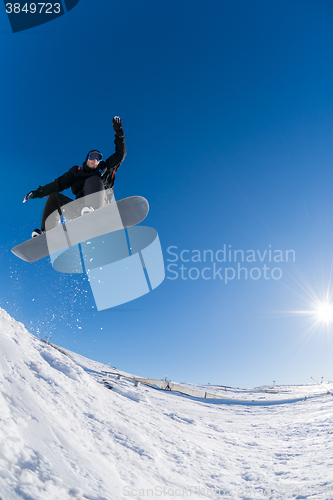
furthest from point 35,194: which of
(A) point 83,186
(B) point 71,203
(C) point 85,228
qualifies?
(C) point 85,228

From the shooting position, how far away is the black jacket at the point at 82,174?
5844 mm

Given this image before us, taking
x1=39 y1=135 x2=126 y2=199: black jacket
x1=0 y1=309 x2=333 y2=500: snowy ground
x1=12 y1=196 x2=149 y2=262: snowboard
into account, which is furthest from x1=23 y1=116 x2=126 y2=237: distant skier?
x1=0 y1=309 x2=333 y2=500: snowy ground

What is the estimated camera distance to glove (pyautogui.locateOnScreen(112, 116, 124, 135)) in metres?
5.70

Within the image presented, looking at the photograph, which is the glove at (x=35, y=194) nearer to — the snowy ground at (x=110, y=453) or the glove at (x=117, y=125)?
the glove at (x=117, y=125)

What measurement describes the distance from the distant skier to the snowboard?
181 millimetres

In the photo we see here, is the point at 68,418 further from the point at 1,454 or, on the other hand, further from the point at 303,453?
the point at 303,453

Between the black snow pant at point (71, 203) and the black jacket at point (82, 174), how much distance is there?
0.57 ft

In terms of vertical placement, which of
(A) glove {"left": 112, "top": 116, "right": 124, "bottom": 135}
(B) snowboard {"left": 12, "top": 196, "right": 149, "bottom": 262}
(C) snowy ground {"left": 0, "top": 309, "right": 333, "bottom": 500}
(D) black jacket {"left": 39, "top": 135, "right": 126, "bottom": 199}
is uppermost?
(A) glove {"left": 112, "top": 116, "right": 124, "bottom": 135}

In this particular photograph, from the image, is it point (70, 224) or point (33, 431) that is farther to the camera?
point (70, 224)

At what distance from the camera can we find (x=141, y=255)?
825 cm

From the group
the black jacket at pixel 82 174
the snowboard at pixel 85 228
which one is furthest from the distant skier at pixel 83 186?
the snowboard at pixel 85 228

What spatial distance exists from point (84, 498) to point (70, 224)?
5.04 metres

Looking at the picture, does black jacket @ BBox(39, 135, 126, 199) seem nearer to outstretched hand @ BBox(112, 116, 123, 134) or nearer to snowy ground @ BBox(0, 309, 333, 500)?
outstretched hand @ BBox(112, 116, 123, 134)

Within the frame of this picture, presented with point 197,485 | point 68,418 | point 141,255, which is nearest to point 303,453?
point 197,485
